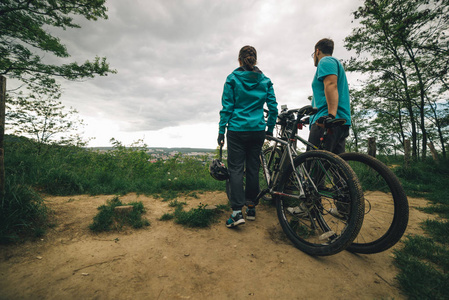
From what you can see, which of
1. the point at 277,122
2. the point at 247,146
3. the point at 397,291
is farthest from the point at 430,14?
the point at 397,291

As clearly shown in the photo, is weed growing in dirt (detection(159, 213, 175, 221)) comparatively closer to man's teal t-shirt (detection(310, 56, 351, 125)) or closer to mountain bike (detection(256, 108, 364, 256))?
mountain bike (detection(256, 108, 364, 256))

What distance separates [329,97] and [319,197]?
125cm

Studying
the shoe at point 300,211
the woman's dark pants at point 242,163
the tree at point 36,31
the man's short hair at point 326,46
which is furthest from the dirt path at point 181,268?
the tree at point 36,31

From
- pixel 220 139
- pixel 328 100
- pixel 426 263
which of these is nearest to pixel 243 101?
pixel 220 139

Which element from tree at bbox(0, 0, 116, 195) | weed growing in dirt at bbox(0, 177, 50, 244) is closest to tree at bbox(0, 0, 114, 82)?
tree at bbox(0, 0, 116, 195)

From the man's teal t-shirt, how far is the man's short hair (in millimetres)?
269

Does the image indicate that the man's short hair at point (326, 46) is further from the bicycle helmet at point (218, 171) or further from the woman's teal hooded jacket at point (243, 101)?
the bicycle helmet at point (218, 171)

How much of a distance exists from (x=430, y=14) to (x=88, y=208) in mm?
16369

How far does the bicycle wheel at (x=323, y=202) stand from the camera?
1.52 metres

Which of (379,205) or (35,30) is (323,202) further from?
(35,30)

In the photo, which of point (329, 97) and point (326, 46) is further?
point (326, 46)

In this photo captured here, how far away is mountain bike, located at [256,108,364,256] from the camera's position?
5.03ft

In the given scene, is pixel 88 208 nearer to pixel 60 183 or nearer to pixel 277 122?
pixel 60 183

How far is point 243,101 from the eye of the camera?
2.50m
